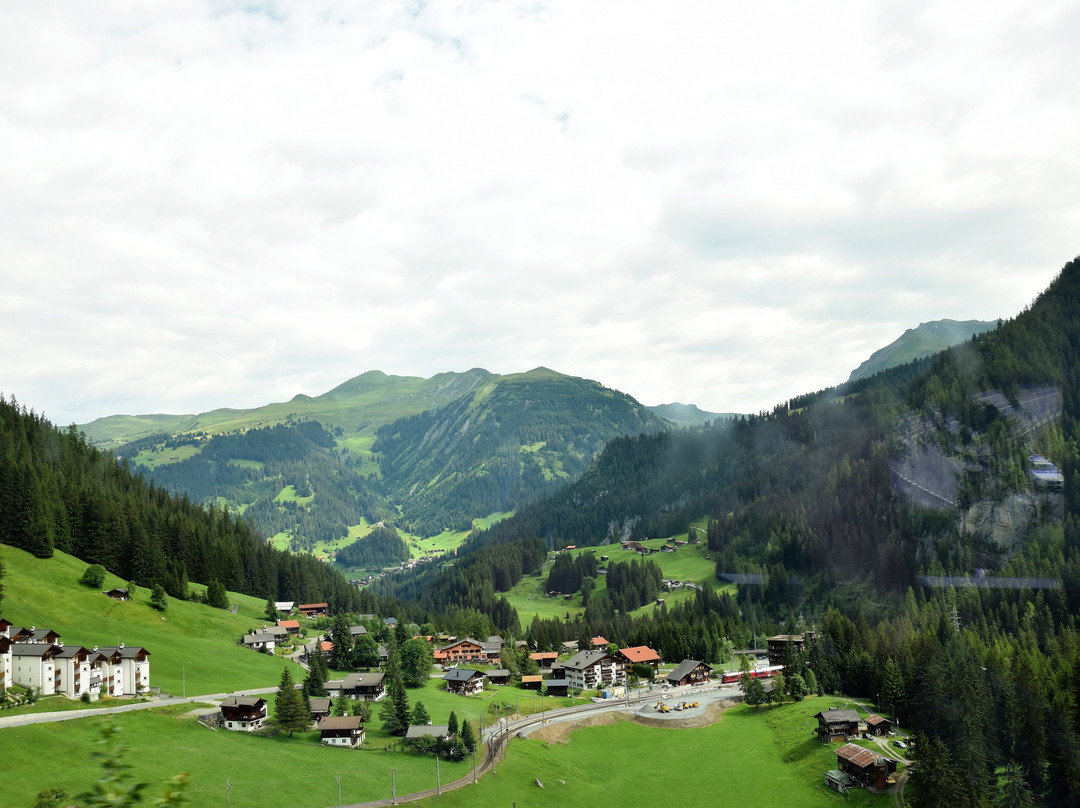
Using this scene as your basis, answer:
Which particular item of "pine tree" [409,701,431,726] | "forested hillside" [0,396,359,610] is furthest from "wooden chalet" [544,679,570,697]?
"forested hillside" [0,396,359,610]

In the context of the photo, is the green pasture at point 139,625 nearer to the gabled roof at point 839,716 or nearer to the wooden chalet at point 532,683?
the wooden chalet at point 532,683

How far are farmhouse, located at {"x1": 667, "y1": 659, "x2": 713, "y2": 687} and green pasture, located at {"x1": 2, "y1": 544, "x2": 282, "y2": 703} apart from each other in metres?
69.3

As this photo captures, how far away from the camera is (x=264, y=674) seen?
105312mm

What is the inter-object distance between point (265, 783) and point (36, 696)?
1187 inches

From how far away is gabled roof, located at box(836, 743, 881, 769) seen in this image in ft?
240

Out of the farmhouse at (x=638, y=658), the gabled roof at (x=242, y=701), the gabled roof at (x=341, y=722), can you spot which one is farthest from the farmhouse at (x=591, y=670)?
the gabled roof at (x=242, y=701)

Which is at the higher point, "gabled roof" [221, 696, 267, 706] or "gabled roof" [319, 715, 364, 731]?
"gabled roof" [221, 696, 267, 706]

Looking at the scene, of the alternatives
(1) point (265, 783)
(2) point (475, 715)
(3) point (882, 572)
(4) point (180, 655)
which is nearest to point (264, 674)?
(4) point (180, 655)

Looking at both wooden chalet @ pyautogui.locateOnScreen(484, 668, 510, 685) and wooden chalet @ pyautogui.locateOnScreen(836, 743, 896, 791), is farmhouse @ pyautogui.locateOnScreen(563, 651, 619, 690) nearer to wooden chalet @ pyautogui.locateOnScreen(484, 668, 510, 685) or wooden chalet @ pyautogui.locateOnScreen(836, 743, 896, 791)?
wooden chalet @ pyautogui.locateOnScreen(484, 668, 510, 685)

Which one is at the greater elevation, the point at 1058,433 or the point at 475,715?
the point at 1058,433

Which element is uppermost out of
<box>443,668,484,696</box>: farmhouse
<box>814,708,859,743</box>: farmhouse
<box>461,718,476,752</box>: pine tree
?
<box>461,718,476,752</box>: pine tree

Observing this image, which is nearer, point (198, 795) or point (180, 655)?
point (198, 795)

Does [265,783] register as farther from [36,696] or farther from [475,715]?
[475,715]

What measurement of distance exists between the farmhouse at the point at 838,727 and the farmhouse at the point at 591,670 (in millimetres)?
47131
